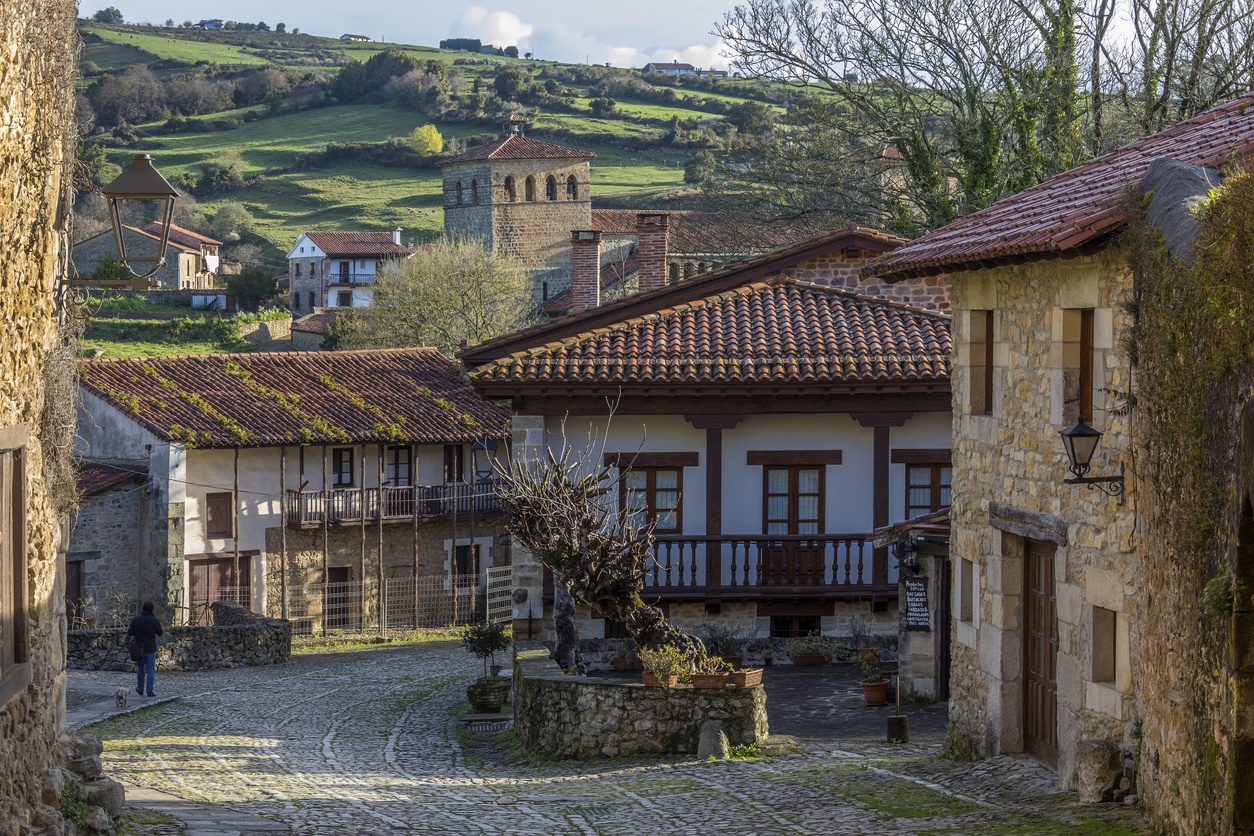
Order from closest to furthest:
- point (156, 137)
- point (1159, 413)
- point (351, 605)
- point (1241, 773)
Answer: point (1241, 773) < point (1159, 413) < point (351, 605) < point (156, 137)

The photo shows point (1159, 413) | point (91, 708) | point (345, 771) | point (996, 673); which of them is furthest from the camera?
point (91, 708)

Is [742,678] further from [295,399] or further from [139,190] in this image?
[295,399]

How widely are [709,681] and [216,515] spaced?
21.2m

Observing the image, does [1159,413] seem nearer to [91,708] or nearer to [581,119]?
[91,708]

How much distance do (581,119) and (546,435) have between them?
10230cm

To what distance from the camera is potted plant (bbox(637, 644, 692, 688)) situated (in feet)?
48.5

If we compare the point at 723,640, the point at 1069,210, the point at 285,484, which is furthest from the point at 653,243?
the point at 1069,210

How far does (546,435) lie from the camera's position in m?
20.6

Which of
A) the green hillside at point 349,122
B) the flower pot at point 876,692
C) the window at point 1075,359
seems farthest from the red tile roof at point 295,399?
the green hillside at point 349,122

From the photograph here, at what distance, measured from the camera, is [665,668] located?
48.7 feet

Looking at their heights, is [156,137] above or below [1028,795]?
above

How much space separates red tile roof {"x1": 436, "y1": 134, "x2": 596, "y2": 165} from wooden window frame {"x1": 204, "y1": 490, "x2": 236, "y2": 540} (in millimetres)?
51266

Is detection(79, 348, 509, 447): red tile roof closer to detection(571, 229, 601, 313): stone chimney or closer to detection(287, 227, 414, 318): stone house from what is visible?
detection(571, 229, 601, 313): stone chimney

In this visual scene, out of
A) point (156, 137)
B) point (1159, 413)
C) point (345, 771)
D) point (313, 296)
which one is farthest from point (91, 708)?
point (156, 137)
